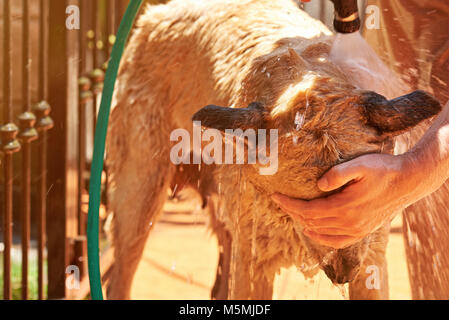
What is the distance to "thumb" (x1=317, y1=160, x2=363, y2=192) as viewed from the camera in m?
2.30

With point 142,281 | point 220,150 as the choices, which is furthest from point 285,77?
point 142,281

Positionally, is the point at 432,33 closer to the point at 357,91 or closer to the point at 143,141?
the point at 357,91

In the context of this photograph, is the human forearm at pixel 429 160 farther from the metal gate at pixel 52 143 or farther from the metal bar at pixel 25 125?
the metal bar at pixel 25 125

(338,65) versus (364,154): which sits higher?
(338,65)

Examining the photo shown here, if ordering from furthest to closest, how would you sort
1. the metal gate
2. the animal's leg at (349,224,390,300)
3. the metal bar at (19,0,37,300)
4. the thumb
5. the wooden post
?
the wooden post, the metal bar at (19,0,37,300), the metal gate, the animal's leg at (349,224,390,300), the thumb

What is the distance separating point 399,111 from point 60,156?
2951 mm

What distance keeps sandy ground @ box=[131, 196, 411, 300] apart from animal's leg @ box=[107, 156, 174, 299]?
72 centimetres

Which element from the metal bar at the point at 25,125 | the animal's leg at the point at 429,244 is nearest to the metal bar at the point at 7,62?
the metal bar at the point at 25,125

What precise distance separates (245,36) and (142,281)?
3.15 m

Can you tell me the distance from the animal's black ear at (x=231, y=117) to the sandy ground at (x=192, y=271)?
207cm

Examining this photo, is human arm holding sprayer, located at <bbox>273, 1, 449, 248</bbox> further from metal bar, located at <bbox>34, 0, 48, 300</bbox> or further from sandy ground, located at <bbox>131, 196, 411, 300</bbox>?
metal bar, located at <bbox>34, 0, 48, 300</bbox>

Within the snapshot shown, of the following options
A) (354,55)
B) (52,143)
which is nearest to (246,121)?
(354,55)

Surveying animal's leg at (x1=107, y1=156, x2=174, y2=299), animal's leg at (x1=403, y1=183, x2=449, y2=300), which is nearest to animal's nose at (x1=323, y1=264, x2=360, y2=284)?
animal's leg at (x1=403, y1=183, x2=449, y2=300)
